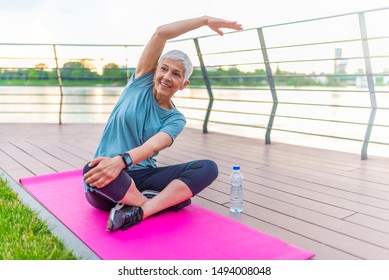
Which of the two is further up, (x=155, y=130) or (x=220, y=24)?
(x=220, y=24)

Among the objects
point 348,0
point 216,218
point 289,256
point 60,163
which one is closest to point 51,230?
point 216,218

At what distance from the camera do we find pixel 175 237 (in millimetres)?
1735

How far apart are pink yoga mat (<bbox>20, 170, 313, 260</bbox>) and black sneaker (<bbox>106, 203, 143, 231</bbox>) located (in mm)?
28

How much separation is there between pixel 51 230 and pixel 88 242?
0.81ft

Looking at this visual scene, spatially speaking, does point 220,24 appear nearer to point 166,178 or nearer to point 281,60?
point 166,178

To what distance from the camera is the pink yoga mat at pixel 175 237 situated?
1567mm

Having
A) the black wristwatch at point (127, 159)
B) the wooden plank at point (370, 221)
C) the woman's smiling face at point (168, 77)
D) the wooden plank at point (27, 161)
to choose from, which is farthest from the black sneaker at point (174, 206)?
the wooden plank at point (27, 161)

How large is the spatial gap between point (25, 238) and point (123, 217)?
0.42 m

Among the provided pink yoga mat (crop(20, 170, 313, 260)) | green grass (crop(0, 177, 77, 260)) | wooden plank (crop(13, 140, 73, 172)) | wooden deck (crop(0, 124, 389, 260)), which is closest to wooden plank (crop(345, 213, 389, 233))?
wooden deck (crop(0, 124, 389, 260))

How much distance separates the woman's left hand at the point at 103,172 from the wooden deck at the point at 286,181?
2.27 feet

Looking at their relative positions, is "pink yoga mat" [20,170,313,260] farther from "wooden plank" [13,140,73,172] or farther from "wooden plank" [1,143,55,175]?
"wooden plank" [13,140,73,172]

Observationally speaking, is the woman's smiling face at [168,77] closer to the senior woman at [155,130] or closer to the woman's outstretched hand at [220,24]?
the senior woman at [155,130]

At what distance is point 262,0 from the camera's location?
7.02m

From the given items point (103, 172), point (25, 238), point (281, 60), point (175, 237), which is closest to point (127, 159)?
point (103, 172)
